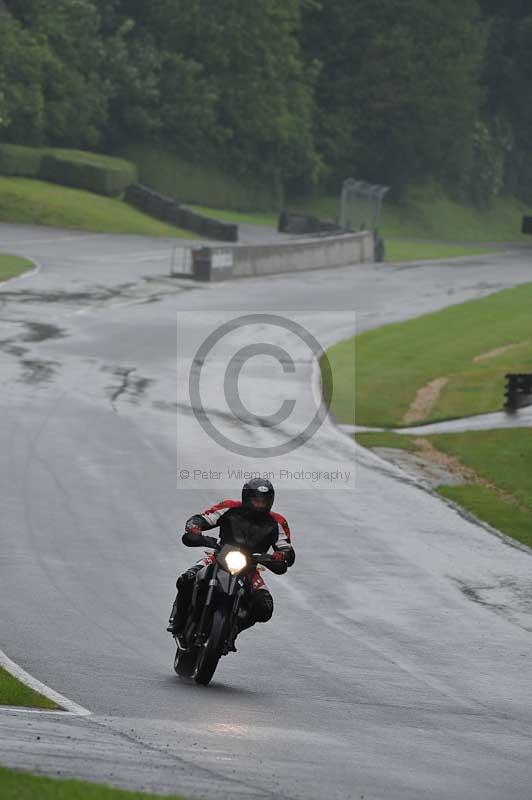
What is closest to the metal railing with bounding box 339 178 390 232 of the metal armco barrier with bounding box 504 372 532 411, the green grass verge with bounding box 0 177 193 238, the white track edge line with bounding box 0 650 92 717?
the green grass verge with bounding box 0 177 193 238

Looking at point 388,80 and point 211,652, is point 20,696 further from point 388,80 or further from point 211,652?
point 388,80

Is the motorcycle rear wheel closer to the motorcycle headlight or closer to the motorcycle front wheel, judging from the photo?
the motorcycle front wheel

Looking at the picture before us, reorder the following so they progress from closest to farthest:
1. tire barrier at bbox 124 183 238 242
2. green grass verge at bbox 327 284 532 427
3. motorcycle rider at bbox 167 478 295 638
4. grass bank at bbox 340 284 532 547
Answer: motorcycle rider at bbox 167 478 295 638, grass bank at bbox 340 284 532 547, green grass verge at bbox 327 284 532 427, tire barrier at bbox 124 183 238 242

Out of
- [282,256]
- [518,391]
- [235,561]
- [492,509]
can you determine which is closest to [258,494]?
[235,561]

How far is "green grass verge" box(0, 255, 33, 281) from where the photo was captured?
169 ft

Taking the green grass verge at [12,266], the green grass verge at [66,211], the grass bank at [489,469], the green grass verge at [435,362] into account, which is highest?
the green grass verge at [66,211]

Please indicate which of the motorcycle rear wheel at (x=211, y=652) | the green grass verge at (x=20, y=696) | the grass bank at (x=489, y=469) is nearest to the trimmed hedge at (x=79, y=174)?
the grass bank at (x=489, y=469)

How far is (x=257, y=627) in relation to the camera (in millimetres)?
16594

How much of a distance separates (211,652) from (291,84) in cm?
9201

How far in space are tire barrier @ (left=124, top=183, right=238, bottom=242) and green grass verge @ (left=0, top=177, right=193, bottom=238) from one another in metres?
0.92

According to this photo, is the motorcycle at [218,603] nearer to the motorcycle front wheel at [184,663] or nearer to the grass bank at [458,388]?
the motorcycle front wheel at [184,663]

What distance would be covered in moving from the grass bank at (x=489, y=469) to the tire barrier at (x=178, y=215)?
1675 inches

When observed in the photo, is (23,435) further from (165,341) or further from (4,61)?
(4,61)

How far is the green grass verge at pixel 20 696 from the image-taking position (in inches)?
473
